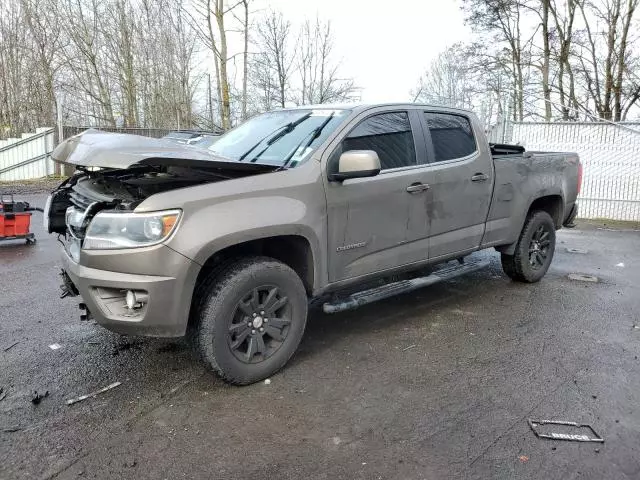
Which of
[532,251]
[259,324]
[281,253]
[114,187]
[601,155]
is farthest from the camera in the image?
[601,155]

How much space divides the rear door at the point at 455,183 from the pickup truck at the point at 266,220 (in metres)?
0.02

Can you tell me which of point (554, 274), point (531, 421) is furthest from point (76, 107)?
point (531, 421)

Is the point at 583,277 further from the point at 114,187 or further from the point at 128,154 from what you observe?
the point at 128,154

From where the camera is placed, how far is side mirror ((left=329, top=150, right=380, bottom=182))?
362 cm

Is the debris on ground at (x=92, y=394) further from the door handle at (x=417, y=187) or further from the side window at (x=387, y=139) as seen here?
the door handle at (x=417, y=187)

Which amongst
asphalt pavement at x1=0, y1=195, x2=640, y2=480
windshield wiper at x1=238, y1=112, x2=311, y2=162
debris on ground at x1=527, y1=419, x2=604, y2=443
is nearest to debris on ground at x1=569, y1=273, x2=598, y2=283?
asphalt pavement at x1=0, y1=195, x2=640, y2=480

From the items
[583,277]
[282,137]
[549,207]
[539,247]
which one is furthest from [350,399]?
[583,277]

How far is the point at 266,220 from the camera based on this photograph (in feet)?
11.1

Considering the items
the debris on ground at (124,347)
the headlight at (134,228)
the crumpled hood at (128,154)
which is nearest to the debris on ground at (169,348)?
the debris on ground at (124,347)

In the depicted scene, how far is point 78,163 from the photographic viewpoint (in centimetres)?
329

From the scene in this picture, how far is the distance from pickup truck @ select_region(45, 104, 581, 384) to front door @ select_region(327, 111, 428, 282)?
1 centimetres

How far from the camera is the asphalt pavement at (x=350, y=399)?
2.68m

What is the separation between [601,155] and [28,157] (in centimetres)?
1690

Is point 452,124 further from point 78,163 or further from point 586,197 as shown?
point 586,197
